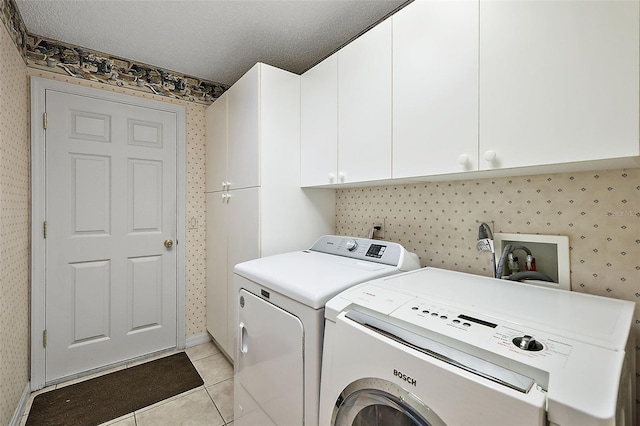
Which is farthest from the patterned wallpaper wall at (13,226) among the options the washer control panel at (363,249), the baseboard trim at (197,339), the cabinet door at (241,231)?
the washer control panel at (363,249)

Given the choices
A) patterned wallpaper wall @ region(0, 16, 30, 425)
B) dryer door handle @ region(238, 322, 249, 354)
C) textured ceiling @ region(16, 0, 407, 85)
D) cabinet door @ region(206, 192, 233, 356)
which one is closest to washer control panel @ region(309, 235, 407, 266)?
dryer door handle @ region(238, 322, 249, 354)

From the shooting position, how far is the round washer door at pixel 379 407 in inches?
27.9

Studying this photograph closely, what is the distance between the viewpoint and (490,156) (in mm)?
1028

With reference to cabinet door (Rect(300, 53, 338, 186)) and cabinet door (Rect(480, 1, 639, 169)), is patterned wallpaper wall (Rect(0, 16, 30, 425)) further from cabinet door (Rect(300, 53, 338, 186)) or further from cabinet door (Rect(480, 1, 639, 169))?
cabinet door (Rect(480, 1, 639, 169))

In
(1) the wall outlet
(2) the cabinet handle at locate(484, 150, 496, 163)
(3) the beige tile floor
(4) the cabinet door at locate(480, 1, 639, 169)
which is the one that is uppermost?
(4) the cabinet door at locate(480, 1, 639, 169)

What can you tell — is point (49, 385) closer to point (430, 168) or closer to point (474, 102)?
point (430, 168)

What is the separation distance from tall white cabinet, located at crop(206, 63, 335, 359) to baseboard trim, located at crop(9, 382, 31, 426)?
47.5 inches

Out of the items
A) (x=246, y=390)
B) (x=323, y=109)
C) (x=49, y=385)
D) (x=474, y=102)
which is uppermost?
(x=323, y=109)

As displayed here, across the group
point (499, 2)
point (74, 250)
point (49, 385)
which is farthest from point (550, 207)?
point (49, 385)

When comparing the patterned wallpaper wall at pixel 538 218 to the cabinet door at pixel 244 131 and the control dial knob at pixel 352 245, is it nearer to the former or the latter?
the control dial knob at pixel 352 245

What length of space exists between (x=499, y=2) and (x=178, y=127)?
2.46 metres

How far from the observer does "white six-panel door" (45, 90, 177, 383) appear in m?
2.12

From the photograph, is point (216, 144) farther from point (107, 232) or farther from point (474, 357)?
point (474, 357)

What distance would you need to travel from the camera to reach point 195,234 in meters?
2.70
